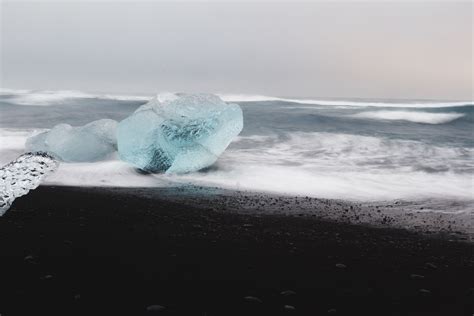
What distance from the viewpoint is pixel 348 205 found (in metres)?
5.89

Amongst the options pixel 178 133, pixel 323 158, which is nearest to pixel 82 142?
pixel 178 133

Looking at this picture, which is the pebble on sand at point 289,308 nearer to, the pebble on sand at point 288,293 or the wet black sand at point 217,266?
the wet black sand at point 217,266

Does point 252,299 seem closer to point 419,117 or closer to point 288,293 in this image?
point 288,293

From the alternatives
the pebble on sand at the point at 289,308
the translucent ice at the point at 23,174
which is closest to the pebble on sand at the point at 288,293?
Answer: the pebble on sand at the point at 289,308

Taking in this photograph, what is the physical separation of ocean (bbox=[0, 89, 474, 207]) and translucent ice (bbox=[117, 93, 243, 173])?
249mm

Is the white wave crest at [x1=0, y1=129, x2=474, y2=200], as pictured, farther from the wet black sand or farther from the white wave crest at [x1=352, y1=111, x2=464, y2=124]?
the white wave crest at [x1=352, y1=111, x2=464, y2=124]

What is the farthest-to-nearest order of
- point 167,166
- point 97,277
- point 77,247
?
1. point 167,166
2. point 77,247
3. point 97,277

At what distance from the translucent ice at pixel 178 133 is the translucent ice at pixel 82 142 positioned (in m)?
0.89

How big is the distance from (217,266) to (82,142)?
5.94 metres

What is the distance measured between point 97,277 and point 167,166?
481 centimetres

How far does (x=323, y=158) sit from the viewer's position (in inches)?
432

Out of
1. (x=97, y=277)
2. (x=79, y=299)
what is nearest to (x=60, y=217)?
(x=97, y=277)

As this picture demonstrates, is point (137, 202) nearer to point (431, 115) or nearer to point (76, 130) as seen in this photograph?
point (76, 130)

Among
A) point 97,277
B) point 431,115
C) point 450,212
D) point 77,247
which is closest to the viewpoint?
point 97,277
